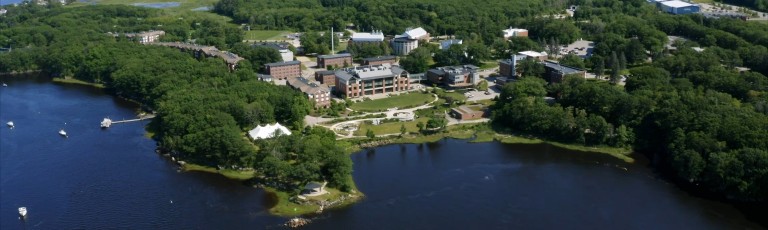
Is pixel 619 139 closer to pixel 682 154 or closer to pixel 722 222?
pixel 682 154

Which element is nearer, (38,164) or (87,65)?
(38,164)

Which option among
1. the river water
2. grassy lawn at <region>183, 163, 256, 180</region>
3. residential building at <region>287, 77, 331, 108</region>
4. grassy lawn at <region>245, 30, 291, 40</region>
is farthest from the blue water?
grassy lawn at <region>183, 163, 256, 180</region>

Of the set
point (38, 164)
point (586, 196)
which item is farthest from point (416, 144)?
point (38, 164)

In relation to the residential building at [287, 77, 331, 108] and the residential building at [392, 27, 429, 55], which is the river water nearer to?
the residential building at [287, 77, 331, 108]

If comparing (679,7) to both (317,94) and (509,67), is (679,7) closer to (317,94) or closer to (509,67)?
(509,67)

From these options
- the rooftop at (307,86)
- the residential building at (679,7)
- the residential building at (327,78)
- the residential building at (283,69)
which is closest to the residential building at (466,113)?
the rooftop at (307,86)
